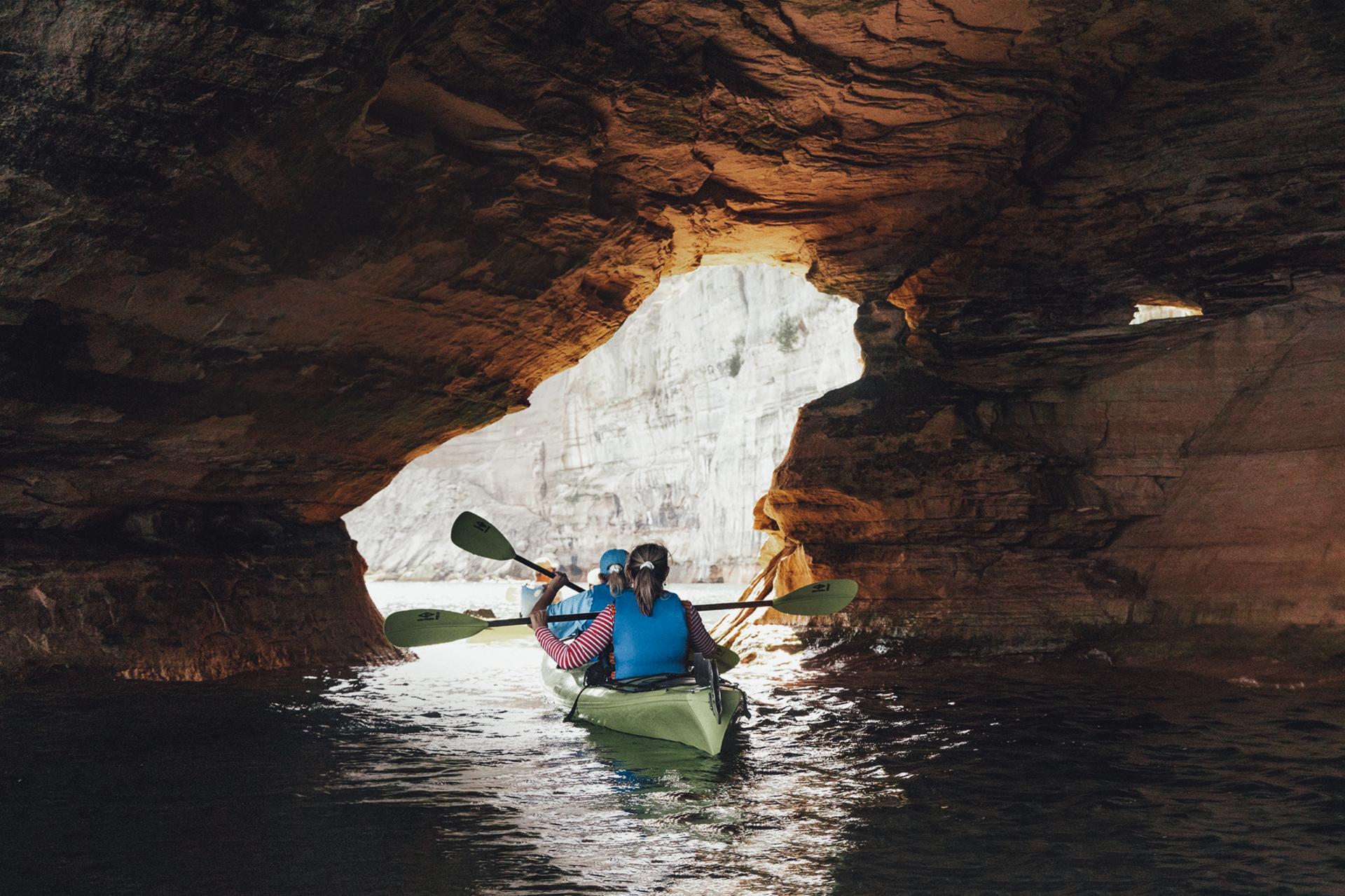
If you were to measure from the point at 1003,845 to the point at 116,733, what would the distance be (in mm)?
5571

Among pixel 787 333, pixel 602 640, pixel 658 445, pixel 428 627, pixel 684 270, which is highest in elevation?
pixel 787 333

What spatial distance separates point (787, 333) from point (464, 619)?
37733 mm

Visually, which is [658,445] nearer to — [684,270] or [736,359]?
[736,359]

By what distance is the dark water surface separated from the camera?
3.67 meters

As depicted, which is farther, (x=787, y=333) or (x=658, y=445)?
(x=658, y=445)

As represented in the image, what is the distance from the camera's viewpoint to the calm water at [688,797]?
12.0 feet

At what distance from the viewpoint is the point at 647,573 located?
21.1ft

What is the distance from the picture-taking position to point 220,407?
8.48 metres

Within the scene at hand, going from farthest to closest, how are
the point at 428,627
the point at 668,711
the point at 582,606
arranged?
the point at 582,606 → the point at 428,627 → the point at 668,711

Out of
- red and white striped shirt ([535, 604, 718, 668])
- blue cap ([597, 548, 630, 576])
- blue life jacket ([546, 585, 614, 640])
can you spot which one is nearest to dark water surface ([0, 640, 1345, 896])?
red and white striped shirt ([535, 604, 718, 668])

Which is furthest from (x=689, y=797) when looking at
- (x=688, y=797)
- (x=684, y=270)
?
(x=684, y=270)

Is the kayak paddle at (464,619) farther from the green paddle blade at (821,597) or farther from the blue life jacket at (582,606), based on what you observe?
the blue life jacket at (582,606)

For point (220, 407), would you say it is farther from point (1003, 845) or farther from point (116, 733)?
point (1003, 845)

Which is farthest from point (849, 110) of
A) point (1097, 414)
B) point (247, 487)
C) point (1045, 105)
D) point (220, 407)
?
point (247, 487)
